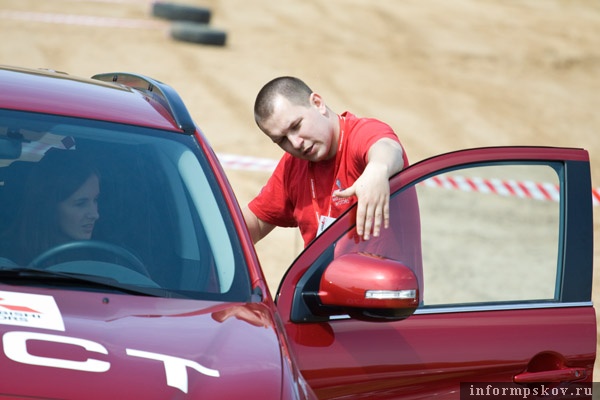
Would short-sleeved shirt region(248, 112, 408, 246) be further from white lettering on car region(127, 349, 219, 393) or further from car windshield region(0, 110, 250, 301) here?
white lettering on car region(127, 349, 219, 393)

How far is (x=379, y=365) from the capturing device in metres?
3.36

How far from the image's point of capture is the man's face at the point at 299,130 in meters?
3.97

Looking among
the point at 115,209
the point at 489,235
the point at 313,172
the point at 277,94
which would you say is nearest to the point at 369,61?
the point at 489,235

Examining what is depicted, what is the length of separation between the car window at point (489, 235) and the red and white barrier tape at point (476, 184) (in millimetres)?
12

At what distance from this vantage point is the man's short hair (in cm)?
400

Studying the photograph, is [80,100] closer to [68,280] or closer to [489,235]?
[68,280]

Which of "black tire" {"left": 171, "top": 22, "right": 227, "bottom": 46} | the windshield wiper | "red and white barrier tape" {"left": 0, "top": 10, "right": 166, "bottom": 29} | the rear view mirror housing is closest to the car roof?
the windshield wiper

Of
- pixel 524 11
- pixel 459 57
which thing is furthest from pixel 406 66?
pixel 524 11

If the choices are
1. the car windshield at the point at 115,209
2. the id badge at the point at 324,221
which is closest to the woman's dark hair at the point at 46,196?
→ the car windshield at the point at 115,209

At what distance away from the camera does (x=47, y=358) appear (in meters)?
2.48

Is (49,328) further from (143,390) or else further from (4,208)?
(4,208)

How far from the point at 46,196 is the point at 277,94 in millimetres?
1068

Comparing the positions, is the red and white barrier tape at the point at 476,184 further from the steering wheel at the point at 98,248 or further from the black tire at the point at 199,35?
the steering wheel at the point at 98,248

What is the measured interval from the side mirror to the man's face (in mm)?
849
